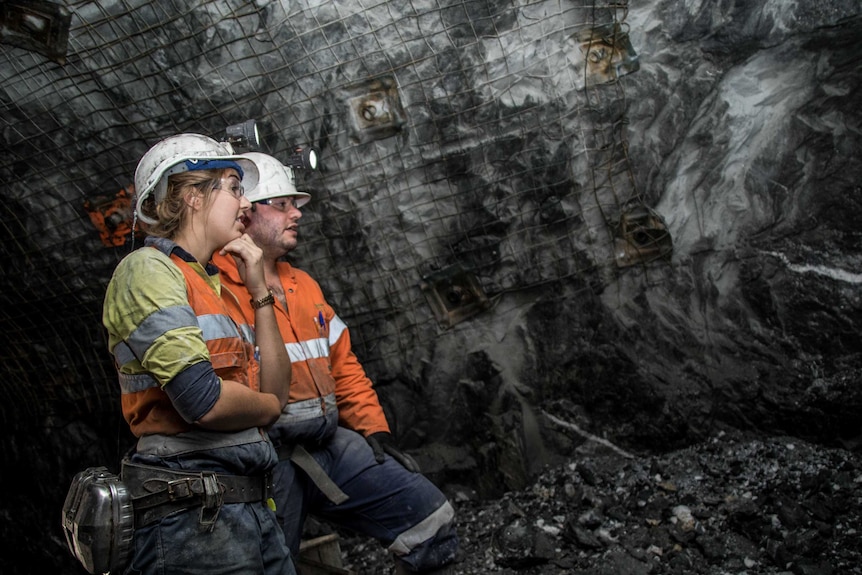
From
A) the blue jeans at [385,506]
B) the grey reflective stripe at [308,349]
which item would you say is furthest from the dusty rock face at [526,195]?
the grey reflective stripe at [308,349]

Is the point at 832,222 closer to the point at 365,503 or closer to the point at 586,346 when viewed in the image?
the point at 586,346

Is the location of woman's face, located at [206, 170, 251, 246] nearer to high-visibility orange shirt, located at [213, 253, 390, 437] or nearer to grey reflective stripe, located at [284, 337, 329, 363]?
high-visibility orange shirt, located at [213, 253, 390, 437]

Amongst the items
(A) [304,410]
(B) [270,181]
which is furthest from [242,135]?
(A) [304,410]

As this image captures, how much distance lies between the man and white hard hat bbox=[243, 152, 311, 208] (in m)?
0.34

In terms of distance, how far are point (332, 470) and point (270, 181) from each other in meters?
1.23

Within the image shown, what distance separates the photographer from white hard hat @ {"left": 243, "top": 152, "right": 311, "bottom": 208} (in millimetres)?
3029

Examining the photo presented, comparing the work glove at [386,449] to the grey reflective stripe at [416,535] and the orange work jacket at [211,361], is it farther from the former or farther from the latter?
the orange work jacket at [211,361]

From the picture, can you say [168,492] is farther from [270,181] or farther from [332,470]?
[270,181]

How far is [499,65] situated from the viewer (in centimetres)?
354

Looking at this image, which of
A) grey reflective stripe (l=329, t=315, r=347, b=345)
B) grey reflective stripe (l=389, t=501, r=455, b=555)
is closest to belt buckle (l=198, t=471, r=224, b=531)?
grey reflective stripe (l=389, t=501, r=455, b=555)

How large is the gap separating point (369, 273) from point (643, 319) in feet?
4.78

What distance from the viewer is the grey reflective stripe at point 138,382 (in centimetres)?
191

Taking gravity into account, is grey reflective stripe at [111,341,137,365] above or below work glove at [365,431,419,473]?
above

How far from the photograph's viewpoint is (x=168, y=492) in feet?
6.12
